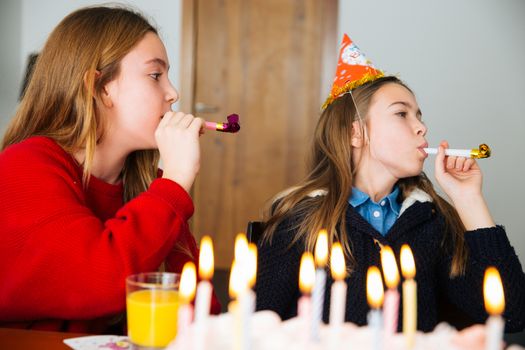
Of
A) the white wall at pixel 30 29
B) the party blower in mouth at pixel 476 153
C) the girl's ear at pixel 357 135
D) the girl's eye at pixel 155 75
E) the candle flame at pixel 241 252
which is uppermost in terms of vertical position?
the white wall at pixel 30 29

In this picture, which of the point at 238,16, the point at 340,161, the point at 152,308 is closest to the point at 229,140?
the point at 238,16

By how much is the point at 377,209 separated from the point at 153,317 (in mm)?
1192

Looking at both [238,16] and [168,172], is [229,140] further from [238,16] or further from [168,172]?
[168,172]

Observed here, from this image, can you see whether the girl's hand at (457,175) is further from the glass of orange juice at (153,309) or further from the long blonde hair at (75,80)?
the glass of orange juice at (153,309)

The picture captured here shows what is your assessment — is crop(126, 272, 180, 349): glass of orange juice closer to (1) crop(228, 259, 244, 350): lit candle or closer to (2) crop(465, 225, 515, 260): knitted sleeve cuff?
(1) crop(228, 259, 244, 350): lit candle

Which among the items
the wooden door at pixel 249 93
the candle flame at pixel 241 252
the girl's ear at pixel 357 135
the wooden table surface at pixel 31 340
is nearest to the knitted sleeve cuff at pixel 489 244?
the girl's ear at pixel 357 135

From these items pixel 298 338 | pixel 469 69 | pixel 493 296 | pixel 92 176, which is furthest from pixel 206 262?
pixel 469 69

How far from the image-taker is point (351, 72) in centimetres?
207

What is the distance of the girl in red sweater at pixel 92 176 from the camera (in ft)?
3.61

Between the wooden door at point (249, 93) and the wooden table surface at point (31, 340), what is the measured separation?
3.21 meters

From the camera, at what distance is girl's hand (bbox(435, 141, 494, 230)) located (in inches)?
66.9

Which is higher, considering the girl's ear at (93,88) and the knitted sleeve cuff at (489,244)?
the girl's ear at (93,88)

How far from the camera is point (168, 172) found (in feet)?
4.28

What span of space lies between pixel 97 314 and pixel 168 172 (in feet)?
1.14
